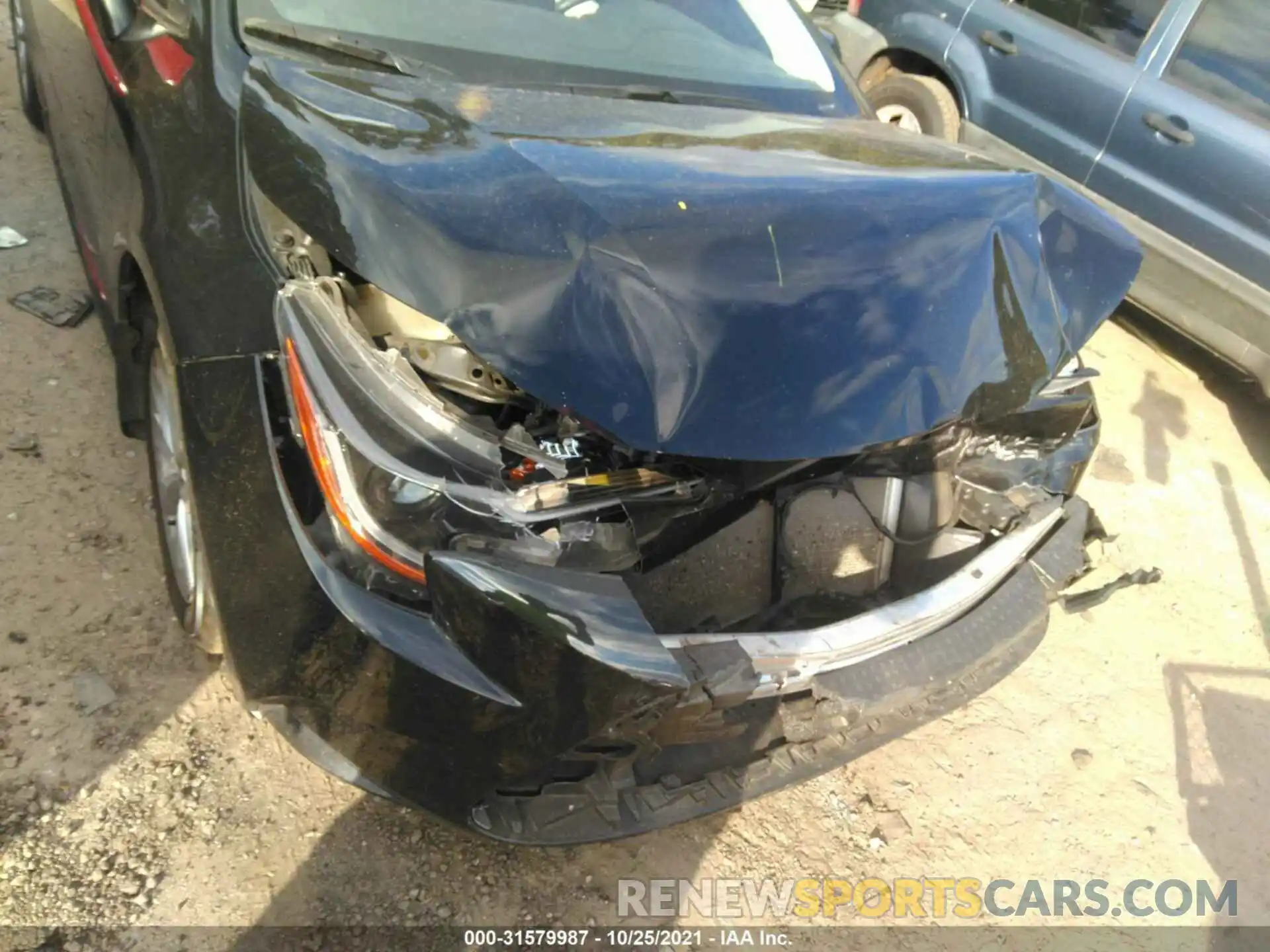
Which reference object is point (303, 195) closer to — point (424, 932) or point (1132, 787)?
point (424, 932)

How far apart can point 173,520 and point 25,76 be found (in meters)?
A: 3.05

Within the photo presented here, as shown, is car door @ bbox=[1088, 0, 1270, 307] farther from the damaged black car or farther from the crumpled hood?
the crumpled hood

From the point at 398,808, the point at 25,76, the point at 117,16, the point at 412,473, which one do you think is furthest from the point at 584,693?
the point at 25,76

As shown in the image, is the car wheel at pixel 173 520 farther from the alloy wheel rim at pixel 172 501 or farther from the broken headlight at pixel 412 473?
the broken headlight at pixel 412 473

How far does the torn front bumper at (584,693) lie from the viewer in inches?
52.6

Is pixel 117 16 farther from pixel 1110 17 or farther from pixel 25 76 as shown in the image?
pixel 1110 17

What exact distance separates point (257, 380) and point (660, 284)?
2.32ft

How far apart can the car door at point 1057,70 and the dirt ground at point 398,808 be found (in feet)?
5.72

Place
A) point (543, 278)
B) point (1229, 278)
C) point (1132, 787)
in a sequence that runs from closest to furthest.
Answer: point (543, 278)
point (1132, 787)
point (1229, 278)


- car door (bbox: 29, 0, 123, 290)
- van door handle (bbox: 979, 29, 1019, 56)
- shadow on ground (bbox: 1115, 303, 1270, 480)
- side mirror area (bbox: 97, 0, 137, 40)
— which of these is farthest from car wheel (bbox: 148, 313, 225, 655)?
van door handle (bbox: 979, 29, 1019, 56)

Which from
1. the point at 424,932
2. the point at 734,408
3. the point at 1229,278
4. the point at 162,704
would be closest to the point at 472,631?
the point at 734,408

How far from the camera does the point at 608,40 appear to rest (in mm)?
2320

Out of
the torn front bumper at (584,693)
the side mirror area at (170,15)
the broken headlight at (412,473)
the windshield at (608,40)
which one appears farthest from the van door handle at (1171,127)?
the side mirror area at (170,15)

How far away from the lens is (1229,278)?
11.7 feet
